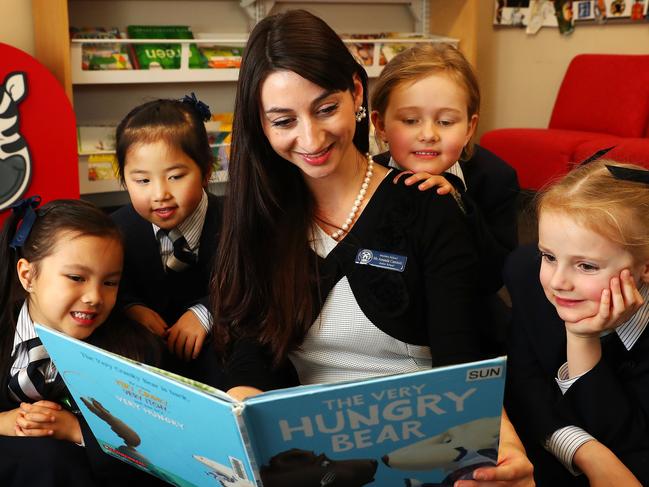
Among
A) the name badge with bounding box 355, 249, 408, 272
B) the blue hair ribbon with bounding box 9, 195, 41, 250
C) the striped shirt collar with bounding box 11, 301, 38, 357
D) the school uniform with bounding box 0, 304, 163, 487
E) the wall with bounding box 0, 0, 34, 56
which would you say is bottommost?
the school uniform with bounding box 0, 304, 163, 487

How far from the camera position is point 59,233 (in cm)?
136

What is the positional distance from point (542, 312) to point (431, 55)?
0.60 metres

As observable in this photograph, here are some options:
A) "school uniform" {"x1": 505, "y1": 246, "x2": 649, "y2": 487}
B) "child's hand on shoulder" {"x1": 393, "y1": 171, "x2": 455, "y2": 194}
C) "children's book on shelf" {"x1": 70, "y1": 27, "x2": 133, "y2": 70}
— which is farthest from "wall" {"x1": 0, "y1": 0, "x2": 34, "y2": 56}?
"school uniform" {"x1": 505, "y1": 246, "x2": 649, "y2": 487}

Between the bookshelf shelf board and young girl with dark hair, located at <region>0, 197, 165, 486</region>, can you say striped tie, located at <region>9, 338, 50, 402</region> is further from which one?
the bookshelf shelf board

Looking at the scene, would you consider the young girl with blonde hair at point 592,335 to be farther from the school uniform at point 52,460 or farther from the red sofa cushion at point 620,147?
the red sofa cushion at point 620,147

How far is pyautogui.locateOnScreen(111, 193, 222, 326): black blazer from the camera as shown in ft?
5.45

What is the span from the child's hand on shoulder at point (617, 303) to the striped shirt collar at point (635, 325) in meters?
0.04

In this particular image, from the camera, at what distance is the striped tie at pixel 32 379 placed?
4.37ft

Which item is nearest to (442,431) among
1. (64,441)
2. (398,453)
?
(398,453)

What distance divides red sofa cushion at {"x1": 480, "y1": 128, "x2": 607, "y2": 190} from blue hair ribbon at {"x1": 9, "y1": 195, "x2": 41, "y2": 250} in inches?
101

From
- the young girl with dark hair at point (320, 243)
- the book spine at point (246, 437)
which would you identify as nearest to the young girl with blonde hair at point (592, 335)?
the young girl with dark hair at point (320, 243)

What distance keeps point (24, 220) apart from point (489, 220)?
97 cm

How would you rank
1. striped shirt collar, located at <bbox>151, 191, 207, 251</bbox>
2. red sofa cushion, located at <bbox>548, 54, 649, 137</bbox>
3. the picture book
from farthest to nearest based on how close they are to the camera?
red sofa cushion, located at <bbox>548, 54, 649, 137</bbox>, the picture book, striped shirt collar, located at <bbox>151, 191, 207, 251</bbox>

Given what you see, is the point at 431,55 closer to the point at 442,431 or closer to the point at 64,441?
the point at 442,431
